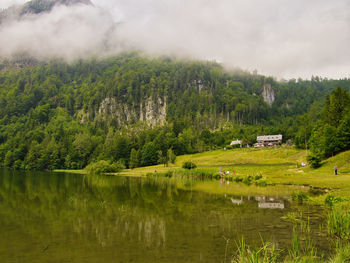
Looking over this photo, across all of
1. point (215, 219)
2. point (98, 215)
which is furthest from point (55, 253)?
point (215, 219)

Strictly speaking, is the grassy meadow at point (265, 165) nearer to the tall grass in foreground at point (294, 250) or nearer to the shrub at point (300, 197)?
the shrub at point (300, 197)

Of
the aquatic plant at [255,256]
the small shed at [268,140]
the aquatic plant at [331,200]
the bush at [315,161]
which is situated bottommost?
the aquatic plant at [331,200]

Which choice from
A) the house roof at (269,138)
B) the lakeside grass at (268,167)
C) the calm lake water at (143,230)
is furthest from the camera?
the house roof at (269,138)

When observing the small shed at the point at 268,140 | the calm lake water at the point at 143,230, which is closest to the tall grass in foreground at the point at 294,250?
the calm lake water at the point at 143,230

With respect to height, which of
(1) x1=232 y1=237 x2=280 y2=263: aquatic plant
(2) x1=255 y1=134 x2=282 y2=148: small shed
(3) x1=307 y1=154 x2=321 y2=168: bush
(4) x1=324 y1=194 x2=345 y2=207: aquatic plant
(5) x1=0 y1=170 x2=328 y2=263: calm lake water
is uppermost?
(2) x1=255 y1=134 x2=282 y2=148: small shed

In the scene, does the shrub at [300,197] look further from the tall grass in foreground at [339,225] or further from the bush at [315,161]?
the bush at [315,161]

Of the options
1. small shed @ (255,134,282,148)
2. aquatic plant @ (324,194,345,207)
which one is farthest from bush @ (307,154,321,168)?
small shed @ (255,134,282,148)

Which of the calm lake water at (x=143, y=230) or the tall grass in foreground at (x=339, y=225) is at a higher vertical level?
the tall grass in foreground at (x=339, y=225)

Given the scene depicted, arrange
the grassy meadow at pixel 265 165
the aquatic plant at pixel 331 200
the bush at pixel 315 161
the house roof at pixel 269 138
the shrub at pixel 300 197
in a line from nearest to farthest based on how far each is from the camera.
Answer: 1. the aquatic plant at pixel 331 200
2. the shrub at pixel 300 197
3. the grassy meadow at pixel 265 165
4. the bush at pixel 315 161
5. the house roof at pixel 269 138

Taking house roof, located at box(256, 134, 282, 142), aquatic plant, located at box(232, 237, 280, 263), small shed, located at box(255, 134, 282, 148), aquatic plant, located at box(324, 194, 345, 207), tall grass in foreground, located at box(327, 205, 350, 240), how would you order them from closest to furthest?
aquatic plant, located at box(232, 237, 280, 263), tall grass in foreground, located at box(327, 205, 350, 240), aquatic plant, located at box(324, 194, 345, 207), small shed, located at box(255, 134, 282, 148), house roof, located at box(256, 134, 282, 142)

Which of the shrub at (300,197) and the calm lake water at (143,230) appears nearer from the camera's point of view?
the calm lake water at (143,230)

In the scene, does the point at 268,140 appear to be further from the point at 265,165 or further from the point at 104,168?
the point at 104,168

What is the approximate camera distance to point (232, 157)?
105m

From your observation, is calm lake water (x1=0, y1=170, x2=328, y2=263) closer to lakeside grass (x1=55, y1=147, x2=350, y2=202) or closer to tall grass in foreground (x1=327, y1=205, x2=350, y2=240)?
tall grass in foreground (x1=327, y1=205, x2=350, y2=240)
